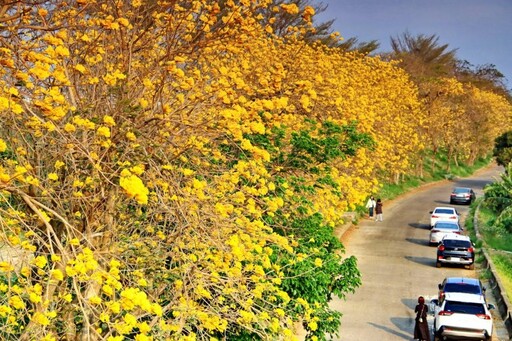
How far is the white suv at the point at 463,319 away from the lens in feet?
61.5

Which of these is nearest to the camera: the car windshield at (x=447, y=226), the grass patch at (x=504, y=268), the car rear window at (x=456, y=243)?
the grass patch at (x=504, y=268)

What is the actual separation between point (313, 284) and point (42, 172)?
5421 millimetres

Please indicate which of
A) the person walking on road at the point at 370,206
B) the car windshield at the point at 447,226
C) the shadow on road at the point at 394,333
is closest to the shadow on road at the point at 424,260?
the car windshield at the point at 447,226

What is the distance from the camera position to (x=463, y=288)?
21109 millimetres

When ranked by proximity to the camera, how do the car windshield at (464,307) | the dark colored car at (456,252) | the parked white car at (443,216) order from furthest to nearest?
the parked white car at (443,216)
the dark colored car at (456,252)
the car windshield at (464,307)

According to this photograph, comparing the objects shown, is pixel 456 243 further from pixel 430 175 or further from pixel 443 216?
pixel 430 175

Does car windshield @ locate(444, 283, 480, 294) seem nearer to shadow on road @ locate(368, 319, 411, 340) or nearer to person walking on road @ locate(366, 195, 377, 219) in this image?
shadow on road @ locate(368, 319, 411, 340)

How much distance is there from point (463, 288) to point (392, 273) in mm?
6299

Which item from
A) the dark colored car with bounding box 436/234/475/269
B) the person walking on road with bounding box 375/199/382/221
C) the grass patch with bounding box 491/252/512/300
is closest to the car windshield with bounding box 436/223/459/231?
the grass patch with bounding box 491/252/512/300

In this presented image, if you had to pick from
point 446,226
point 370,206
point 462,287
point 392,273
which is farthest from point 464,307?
point 370,206

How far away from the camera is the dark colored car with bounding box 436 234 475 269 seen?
28109 millimetres

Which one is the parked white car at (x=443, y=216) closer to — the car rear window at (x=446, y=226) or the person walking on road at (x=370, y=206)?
the car rear window at (x=446, y=226)

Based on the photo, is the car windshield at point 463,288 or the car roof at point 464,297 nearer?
the car roof at point 464,297

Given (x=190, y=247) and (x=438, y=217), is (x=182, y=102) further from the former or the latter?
(x=438, y=217)
